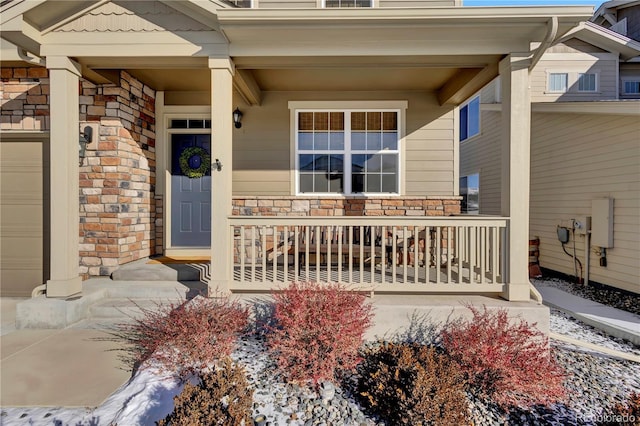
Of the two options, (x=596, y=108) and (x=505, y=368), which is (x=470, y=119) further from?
(x=505, y=368)

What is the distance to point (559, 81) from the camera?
30.0ft

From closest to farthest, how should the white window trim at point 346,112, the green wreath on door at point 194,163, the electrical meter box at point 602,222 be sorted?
the green wreath on door at point 194,163 → the white window trim at point 346,112 → the electrical meter box at point 602,222

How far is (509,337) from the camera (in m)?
2.86

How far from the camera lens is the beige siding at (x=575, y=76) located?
902 cm

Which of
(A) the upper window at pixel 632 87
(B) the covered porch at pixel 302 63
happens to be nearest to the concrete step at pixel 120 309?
(B) the covered porch at pixel 302 63

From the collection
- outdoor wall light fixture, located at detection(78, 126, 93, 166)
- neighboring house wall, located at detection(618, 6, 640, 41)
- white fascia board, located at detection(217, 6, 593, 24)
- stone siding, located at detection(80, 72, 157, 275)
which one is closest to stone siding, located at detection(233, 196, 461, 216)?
stone siding, located at detection(80, 72, 157, 275)

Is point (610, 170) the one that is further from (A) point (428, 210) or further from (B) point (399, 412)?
(B) point (399, 412)

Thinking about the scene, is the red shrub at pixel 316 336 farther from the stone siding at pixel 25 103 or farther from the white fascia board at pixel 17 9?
the stone siding at pixel 25 103

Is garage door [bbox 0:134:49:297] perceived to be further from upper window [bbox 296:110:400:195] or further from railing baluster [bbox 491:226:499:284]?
railing baluster [bbox 491:226:499:284]

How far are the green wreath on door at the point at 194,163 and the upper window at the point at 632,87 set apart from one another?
36.4 feet

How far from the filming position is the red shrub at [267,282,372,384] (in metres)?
2.67

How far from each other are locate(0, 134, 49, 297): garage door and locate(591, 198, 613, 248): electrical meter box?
353 inches

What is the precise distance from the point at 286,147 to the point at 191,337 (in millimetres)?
3688

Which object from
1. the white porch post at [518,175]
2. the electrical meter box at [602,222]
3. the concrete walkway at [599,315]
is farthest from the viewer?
the electrical meter box at [602,222]
